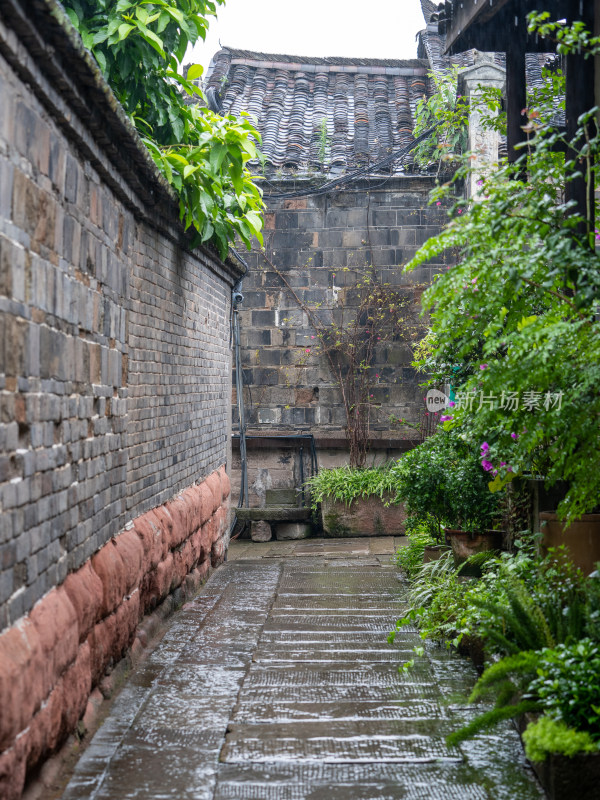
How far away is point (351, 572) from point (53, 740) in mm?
5079

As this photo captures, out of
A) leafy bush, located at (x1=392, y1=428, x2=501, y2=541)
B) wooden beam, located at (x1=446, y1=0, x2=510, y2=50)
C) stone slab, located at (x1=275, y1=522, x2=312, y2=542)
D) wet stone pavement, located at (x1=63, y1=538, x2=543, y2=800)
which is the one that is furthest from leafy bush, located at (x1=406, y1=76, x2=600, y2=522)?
stone slab, located at (x1=275, y1=522, x2=312, y2=542)

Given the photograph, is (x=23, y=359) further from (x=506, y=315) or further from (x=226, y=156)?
(x=226, y=156)

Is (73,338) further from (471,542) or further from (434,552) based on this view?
(434,552)

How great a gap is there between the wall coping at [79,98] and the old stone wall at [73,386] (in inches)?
0.4

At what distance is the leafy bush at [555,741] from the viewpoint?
3.01 meters

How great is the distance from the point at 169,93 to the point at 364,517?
6.46 m

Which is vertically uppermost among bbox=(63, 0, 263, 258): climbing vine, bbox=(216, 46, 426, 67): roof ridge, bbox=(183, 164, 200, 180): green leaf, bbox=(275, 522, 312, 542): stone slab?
bbox=(216, 46, 426, 67): roof ridge

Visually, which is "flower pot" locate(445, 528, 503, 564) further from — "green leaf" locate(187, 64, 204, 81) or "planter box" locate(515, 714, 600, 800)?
"green leaf" locate(187, 64, 204, 81)

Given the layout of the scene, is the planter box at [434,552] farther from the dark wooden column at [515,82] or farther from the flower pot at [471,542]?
the dark wooden column at [515,82]

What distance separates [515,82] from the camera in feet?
19.6

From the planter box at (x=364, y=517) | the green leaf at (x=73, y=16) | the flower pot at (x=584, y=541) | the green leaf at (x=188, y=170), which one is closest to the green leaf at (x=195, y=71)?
the green leaf at (x=188, y=170)

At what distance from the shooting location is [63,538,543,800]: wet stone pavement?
3.31 meters

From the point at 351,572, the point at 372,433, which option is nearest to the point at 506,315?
the point at 351,572

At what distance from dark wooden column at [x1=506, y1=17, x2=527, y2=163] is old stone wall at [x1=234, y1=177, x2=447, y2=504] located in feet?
18.7
